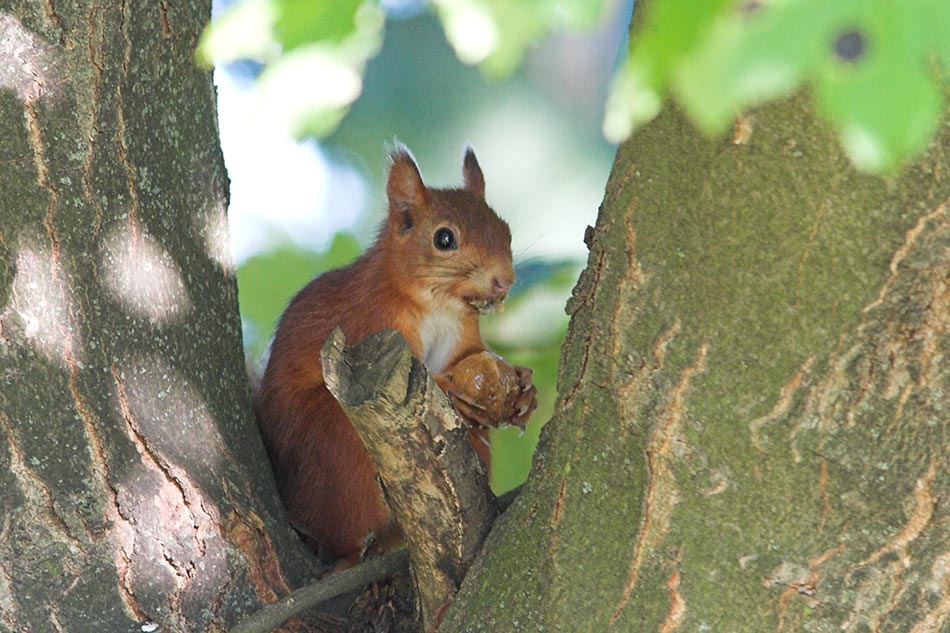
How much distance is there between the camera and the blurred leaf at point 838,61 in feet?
2.32

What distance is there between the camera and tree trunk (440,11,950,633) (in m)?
1.23

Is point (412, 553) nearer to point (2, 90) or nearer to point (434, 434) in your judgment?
point (434, 434)

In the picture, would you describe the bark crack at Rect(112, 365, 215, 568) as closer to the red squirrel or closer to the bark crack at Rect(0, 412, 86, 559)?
the bark crack at Rect(0, 412, 86, 559)

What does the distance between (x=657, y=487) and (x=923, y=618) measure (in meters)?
0.33

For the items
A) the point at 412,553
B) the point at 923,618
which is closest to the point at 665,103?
the point at 923,618

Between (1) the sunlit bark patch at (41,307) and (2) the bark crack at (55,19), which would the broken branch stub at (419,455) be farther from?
(2) the bark crack at (55,19)

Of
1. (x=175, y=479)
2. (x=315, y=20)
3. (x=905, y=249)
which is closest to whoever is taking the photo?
(x=315, y=20)

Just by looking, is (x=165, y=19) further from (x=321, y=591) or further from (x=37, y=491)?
(x=321, y=591)

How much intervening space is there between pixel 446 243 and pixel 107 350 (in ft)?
3.32

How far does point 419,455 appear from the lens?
1.62 metres

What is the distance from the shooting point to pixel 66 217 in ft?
5.26

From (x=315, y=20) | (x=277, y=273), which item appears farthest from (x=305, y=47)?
(x=277, y=273)

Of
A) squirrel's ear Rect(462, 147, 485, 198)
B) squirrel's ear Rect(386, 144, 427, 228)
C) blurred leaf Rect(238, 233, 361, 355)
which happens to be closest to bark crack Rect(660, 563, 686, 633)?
squirrel's ear Rect(386, 144, 427, 228)

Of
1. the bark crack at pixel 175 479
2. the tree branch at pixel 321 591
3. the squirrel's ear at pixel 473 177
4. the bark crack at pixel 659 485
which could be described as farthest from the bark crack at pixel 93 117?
the squirrel's ear at pixel 473 177
